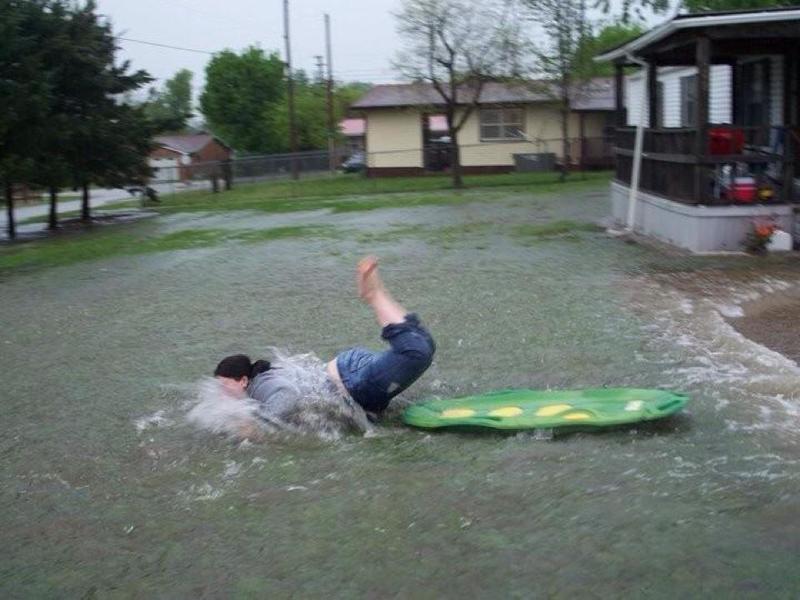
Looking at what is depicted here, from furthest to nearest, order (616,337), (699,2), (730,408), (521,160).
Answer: (521,160)
(699,2)
(616,337)
(730,408)

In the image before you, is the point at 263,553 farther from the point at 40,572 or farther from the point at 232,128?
the point at 232,128

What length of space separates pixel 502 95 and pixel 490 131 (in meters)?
1.67

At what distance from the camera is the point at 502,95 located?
3775cm

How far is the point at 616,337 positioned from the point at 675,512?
3.81 metres

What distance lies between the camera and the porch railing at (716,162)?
42.1ft

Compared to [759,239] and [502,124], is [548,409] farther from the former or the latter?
[502,124]

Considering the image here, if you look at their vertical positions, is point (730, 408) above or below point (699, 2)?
below

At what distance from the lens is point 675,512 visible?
440 centimetres

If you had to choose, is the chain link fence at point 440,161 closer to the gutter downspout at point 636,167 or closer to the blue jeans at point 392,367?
the gutter downspout at point 636,167

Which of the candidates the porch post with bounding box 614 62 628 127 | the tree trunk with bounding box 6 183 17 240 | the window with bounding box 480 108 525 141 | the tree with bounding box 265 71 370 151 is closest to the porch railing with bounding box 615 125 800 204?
the porch post with bounding box 614 62 628 127

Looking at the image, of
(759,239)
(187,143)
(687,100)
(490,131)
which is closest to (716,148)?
(759,239)

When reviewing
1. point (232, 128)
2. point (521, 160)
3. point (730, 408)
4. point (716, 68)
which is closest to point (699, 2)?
point (716, 68)

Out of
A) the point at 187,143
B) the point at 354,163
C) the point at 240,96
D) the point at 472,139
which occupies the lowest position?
the point at 354,163

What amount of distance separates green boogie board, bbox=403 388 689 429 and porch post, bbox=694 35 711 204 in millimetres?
7409
